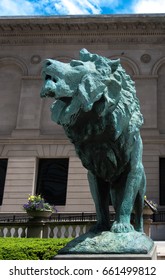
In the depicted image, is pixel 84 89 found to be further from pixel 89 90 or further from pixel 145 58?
pixel 145 58

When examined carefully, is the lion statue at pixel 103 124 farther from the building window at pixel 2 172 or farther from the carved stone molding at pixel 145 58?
the carved stone molding at pixel 145 58

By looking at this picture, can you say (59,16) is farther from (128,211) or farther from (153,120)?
(128,211)

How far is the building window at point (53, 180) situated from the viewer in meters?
26.7

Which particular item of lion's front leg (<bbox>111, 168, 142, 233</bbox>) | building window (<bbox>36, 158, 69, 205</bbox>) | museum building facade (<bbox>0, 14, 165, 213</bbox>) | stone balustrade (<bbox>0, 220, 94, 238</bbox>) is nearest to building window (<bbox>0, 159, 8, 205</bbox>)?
museum building facade (<bbox>0, 14, 165, 213</bbox>)

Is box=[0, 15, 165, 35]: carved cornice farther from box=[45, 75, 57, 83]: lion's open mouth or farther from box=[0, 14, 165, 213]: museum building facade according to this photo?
box=[45, 75, 57, 83]: lion's open mouth

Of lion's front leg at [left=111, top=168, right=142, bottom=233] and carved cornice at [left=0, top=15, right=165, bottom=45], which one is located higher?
carved cornice at [left=0, top=15, right=165, bottom=45]

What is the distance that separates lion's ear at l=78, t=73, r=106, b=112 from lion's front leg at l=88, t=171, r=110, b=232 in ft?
4.13

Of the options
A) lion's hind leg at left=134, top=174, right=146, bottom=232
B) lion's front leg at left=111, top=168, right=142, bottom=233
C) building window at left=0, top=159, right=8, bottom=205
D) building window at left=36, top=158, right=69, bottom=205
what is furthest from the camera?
building window at left=0, top=159, right=8, bottom=205

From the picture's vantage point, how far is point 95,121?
440 centimetres

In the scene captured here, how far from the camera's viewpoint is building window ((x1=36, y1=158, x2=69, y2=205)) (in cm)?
2670

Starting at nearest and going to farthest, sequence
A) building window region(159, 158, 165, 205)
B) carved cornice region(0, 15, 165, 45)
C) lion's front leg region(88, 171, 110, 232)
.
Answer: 1. lion's front leg region(88, 171, 110, 232)
2. building window region(159, 158, 165, 205)
3. carved cornice region(0, 15, 165, 45)

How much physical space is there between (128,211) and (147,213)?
32.4 feet

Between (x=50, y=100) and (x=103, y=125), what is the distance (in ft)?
80.4
